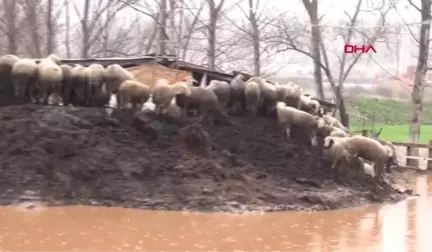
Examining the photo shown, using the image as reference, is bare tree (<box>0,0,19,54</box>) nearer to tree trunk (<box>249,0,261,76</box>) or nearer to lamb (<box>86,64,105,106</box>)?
tree trunk (<box>249,0,261,76</box>)

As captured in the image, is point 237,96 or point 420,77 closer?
point 237,96

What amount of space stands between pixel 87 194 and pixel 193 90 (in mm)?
3344

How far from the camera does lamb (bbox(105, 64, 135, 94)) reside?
15.1 m

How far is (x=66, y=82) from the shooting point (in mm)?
15156

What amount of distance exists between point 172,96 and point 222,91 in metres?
1.26

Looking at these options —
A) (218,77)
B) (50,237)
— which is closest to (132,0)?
(218,77)

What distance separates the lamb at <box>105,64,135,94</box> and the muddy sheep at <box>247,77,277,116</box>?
2.81 m

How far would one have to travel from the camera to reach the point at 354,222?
12008mm

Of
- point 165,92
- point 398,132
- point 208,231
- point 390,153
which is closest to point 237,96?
point 165,92

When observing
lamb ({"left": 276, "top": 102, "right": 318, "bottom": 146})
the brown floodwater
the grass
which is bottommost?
the grass

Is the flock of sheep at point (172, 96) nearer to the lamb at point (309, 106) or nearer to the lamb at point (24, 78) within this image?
the lamb at point (24, 78)

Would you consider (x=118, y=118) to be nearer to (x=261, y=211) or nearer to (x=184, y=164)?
(x=184, y=164)

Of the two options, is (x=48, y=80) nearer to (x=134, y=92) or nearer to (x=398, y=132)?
(x=134, y=92)

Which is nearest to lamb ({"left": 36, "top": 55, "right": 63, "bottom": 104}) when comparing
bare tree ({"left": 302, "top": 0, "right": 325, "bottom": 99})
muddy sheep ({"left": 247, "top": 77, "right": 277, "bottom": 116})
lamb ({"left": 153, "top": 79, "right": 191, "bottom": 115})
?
lamb ({"left": 153, "top": 79, "right": 191, "bottom": 115})
